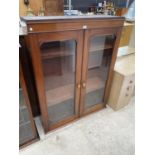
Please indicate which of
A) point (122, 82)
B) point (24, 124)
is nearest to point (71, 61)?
point (122, 82)

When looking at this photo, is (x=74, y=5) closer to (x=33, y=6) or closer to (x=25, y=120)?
(x=33, y=6)

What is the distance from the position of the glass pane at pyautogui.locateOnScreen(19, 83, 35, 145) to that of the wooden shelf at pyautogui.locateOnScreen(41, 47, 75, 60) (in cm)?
40

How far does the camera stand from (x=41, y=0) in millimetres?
2002

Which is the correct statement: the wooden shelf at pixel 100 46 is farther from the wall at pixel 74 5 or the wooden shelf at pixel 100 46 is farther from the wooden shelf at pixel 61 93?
the wall at pixel 74 5

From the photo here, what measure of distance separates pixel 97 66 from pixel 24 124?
1.08m

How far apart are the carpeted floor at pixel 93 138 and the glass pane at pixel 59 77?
0.21 meters

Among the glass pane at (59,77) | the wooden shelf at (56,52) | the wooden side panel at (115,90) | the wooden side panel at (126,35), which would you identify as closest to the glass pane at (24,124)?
the glass pane at (59,77)

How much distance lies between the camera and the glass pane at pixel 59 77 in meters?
1.24

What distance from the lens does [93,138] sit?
1573mm

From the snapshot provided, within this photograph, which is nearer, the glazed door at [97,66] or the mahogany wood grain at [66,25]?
the mahogany wood grain at [66,25]

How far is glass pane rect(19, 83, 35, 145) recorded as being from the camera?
48.1 inches
